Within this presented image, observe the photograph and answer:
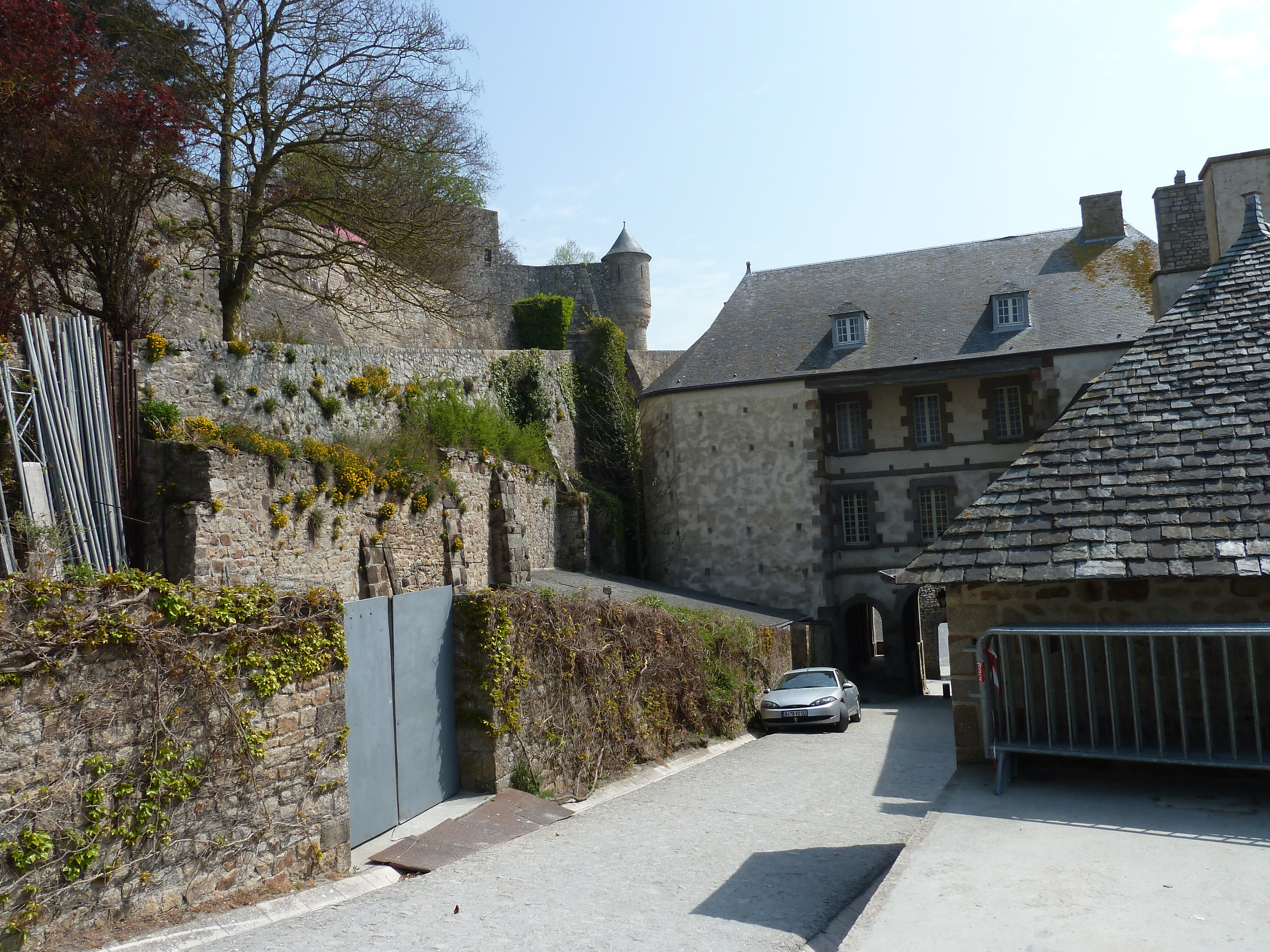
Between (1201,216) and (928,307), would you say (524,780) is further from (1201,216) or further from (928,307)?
(928,307)

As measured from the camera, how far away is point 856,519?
25.3m

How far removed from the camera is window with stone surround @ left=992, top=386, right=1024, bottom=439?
24.3 m

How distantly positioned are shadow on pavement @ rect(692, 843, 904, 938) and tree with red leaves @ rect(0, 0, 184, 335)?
10.2m

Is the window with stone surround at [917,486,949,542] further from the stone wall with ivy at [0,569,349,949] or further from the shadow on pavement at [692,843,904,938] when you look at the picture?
the stone wall with ivy at [0,569,349,949]

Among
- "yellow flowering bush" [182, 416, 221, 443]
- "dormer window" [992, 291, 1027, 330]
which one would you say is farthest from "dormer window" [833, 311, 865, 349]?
"yellow flowering bush" [182, 416, 221, 443]

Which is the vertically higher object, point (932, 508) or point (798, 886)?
point (932, 508)

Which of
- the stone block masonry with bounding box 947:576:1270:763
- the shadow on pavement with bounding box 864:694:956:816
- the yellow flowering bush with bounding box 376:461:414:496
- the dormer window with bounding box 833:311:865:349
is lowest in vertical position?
the shadow on pavement with bounding box 864:694:956:816

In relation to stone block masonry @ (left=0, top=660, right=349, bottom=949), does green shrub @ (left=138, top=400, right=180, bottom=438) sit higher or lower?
higher

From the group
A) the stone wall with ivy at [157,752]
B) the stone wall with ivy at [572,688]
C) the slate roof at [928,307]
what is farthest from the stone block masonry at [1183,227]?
the stone wall with ivy at [157,752]

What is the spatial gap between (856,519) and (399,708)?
1870cm

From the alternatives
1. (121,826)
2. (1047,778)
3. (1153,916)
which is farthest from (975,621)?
(121,826)

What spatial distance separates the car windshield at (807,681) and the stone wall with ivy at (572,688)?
2741 millimetres

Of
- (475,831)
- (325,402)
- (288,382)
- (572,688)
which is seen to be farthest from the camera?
(325,402)

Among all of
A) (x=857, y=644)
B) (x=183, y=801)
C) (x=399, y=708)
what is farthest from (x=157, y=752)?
(x=857, y=644)
